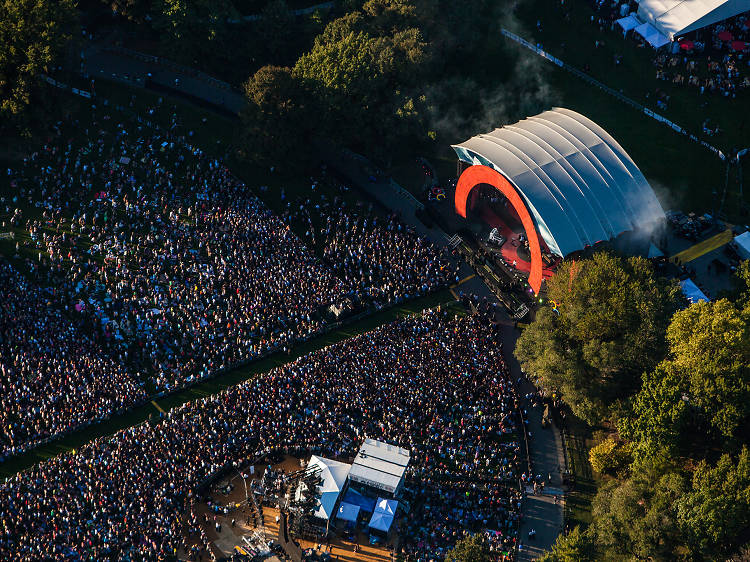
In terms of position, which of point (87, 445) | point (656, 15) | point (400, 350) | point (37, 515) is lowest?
point (37, 515)

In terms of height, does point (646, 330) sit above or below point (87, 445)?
above

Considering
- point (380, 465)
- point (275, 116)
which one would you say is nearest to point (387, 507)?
point (380, 465)

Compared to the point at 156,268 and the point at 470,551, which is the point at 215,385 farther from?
the point at 470,551

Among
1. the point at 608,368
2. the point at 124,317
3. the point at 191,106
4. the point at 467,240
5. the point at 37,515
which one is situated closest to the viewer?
the point at 37,515

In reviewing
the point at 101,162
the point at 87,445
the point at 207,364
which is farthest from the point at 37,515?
the point at 101,162

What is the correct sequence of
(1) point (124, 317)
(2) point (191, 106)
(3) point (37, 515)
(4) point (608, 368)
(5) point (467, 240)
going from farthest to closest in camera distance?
(2) point (191, 106) < (5) point (467, 240) < (1) point (124, 317) < (4) point (608, 368) < (3) point (37, 515)

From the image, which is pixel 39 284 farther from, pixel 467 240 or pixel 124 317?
pixel 467 240
